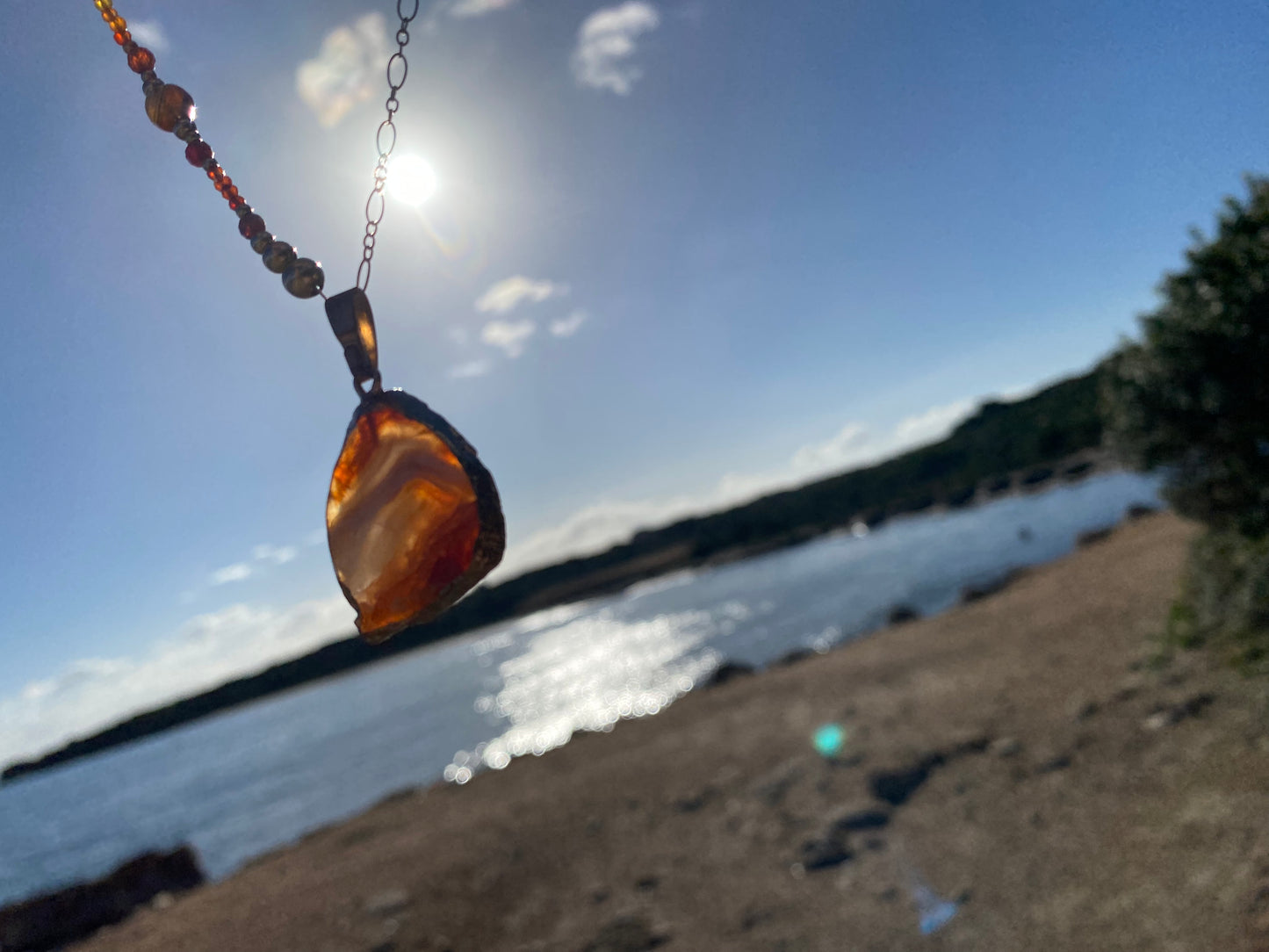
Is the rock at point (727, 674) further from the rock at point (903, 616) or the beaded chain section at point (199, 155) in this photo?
the beaded chain section at point (199, 155)

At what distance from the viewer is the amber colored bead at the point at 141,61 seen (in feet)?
5.17

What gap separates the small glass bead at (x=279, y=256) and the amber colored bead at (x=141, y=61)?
0.41 metres

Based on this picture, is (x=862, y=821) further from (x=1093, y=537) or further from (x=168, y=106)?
(x=1093, y=537)

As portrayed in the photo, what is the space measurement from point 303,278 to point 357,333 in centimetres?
18

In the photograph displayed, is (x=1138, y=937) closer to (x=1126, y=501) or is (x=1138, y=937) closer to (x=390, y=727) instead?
(x=1126, y=501)

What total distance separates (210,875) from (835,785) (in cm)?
2494

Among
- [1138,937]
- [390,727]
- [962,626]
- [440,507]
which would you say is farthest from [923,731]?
[390,727]

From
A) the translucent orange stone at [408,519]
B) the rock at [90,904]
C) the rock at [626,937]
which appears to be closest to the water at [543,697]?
the rock at [90,904]

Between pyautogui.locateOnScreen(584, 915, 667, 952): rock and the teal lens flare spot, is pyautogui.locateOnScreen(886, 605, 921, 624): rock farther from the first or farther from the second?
pyautogui.locateOnScreen(584, 915, 667, 952): rock

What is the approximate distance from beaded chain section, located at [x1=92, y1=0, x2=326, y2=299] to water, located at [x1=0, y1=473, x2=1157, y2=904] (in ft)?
94.1

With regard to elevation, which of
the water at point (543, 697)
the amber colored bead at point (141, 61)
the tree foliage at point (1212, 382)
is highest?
the amber colored bead at point (141, 61)

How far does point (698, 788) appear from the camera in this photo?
14.7 m

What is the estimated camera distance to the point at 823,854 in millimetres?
10477

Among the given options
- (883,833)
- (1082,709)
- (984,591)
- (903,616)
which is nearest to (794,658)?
(903,616)
